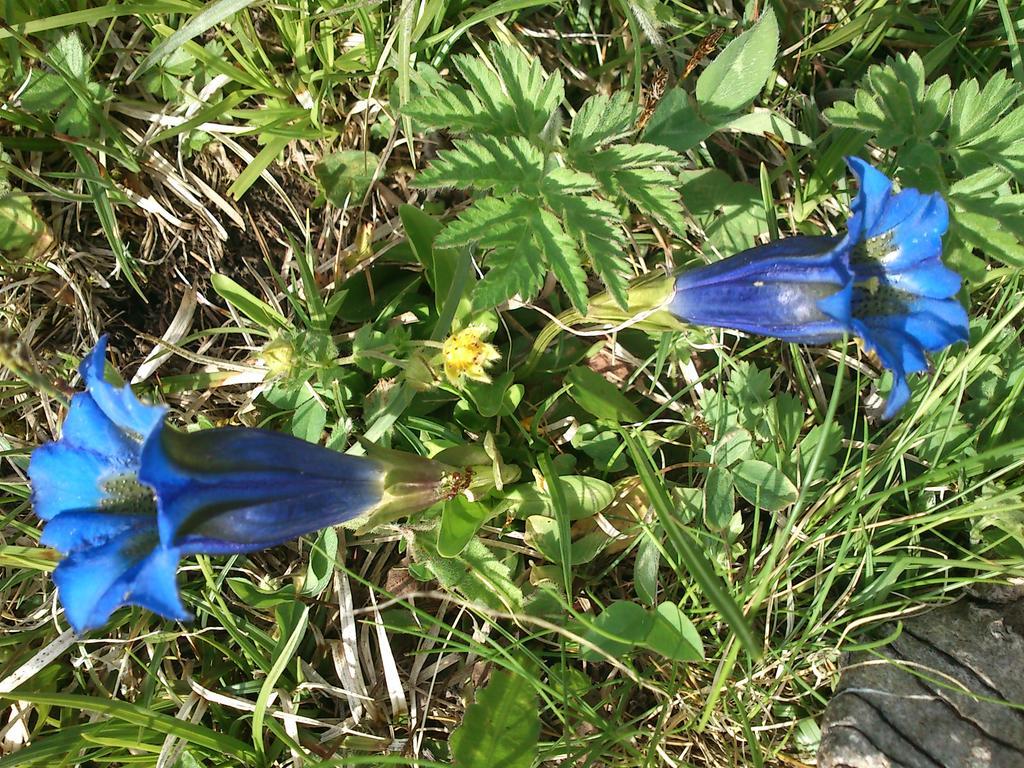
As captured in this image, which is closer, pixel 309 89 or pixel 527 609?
pixel 527 609

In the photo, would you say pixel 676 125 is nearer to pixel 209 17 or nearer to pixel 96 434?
pixel 209 17

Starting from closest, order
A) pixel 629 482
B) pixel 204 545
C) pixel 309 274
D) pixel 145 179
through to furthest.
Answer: pixel 204 545
pixel 309 274
pixel 629 482
pixel 145 179

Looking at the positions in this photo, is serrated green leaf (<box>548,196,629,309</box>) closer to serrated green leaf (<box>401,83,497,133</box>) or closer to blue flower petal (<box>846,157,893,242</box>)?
serrated green leaf (<box>401,83,497,133</box>)

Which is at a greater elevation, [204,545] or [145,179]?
[145,179]

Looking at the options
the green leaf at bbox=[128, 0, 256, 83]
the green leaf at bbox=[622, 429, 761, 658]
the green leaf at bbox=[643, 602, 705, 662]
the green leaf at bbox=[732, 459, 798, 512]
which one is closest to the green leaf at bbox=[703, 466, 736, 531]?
the green leaf at bbox=[732, 459, 798, 512]

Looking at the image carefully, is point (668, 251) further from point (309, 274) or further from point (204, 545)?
point (204, 545)

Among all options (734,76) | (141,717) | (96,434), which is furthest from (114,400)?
(734,76)

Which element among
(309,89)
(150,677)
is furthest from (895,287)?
(150,677)
